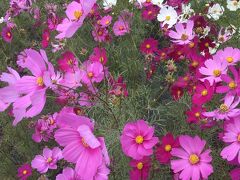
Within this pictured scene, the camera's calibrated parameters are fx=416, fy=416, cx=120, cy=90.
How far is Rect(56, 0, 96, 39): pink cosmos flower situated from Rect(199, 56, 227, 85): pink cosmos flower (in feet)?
1.70

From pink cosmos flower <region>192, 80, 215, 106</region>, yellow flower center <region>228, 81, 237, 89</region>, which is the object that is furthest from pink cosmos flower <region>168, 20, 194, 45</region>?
yellow flower center <region>228, 81, 237, 89</region>

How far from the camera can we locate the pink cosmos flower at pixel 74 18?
1.14 metres

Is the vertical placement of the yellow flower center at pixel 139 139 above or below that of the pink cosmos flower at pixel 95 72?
below

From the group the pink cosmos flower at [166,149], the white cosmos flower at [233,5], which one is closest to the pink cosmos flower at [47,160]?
the pink cosmos flower at [166,149]

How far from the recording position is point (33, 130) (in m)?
2.16

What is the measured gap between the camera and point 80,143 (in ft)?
3.43

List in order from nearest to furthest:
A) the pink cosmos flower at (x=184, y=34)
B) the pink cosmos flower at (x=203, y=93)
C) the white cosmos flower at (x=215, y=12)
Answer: the pink cosmos flower at (x=203, y=93)
the pink cosmos flower at (x=184, y=34)
the white cosmos flower at (x=215, y=12)

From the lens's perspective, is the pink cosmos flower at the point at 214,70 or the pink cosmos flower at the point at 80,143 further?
the pink cosmos flower at the point at 214,70

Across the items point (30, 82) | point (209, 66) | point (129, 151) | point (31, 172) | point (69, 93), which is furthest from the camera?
point (31, 172)

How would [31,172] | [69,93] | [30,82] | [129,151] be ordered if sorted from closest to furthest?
[30,82], [129,151], [69,93], [31,172]

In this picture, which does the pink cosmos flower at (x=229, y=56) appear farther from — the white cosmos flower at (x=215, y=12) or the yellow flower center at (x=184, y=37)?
the white cosmos flower at (x=215, y=12)

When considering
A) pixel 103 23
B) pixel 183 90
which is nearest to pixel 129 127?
pixel 183 90

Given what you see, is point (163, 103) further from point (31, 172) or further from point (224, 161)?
point (31, 172)

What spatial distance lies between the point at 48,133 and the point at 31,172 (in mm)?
187
